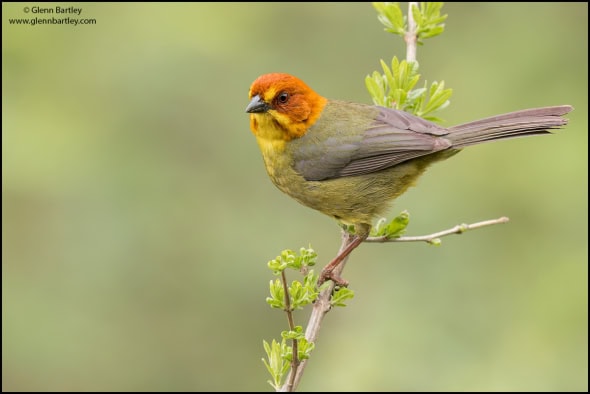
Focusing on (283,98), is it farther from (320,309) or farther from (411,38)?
(320,309)

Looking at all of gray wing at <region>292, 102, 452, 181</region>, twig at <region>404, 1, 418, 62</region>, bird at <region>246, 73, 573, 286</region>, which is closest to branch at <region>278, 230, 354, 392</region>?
bird at <region>246, 73, 573, 286</region>

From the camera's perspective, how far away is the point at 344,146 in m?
5.05

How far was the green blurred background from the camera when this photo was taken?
231 inches

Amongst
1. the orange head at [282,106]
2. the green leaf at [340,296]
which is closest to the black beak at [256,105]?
the orange head at [282,106]

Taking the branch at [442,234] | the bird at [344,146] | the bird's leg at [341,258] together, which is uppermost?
the bird at [344,146]

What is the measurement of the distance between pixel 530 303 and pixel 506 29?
10.3 feet

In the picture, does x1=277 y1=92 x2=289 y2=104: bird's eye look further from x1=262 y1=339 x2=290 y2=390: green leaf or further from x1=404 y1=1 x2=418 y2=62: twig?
x1=262 y1=339 x2=290 y2=390: green leaf

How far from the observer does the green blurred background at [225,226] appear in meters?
5.86

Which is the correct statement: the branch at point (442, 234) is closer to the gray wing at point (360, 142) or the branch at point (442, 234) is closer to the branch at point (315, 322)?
the branch at point (315, 322)

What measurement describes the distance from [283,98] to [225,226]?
Answer: 212 cm

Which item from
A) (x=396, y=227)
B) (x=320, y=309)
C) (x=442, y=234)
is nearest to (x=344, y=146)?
(x=396, y=227)

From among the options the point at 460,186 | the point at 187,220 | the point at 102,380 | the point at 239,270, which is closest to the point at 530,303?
the point at 460,186

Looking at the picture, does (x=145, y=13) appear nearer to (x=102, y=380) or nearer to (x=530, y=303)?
(x=102, y=380)

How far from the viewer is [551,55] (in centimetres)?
773
